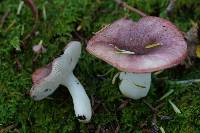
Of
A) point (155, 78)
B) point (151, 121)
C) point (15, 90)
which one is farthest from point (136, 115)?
point (15, 90)

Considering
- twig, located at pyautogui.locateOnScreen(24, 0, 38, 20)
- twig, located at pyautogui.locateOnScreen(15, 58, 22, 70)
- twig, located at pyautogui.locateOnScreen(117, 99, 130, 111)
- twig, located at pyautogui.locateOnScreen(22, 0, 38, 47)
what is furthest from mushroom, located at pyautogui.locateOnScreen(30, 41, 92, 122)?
twig, located at pyautogui.locateOnScreen(24, 0, 38, 20)

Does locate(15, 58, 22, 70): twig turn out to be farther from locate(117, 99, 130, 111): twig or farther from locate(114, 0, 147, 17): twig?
locate(114, 0, 147, 17): twig

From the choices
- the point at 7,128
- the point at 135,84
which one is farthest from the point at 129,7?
the point at 7,128

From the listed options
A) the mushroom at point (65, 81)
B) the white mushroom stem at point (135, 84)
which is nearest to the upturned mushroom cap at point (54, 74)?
the mushroom at point (65, 81)

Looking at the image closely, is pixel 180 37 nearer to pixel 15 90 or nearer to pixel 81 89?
pixel 81 89

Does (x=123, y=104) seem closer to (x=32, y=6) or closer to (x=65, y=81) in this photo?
(x=65, y=81)
